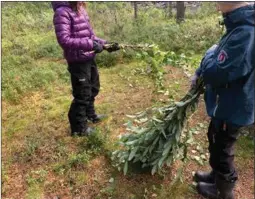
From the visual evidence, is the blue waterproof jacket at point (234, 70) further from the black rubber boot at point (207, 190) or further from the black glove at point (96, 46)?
the black glove at point (96, 46)

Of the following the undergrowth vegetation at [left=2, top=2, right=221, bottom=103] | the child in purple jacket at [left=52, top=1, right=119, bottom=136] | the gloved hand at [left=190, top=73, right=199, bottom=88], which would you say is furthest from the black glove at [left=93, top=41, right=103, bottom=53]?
the undergrowth vegetation at [left=2, top=2, right=221, bottom=103]

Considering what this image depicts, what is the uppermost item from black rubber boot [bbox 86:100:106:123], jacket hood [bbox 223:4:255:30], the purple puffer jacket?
jacket hood [bbox 223:4:255:30]

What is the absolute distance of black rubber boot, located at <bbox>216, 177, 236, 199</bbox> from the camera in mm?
3629

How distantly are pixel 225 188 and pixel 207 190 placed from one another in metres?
0.31

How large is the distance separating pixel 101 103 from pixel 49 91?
120cm

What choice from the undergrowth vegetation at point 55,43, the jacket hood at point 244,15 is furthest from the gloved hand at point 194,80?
the undergrowth vegetation at point 55,43

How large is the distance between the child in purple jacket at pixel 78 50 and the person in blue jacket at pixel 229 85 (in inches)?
64.5

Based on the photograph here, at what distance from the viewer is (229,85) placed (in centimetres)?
305

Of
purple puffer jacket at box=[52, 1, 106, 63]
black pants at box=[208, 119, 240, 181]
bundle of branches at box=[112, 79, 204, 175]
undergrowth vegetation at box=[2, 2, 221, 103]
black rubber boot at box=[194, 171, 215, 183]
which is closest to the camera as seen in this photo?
black pants at box=[208, 119, 240, 181]

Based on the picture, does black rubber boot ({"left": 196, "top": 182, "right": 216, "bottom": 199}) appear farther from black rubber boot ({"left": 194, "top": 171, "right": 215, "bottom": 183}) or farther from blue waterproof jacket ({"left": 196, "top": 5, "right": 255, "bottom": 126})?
blue waterproof jacket ({"left": 196, "top": 5, "right": 255, "bottom": 126})

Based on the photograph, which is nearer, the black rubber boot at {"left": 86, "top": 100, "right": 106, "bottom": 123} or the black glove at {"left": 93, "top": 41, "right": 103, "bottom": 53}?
the black glove at {"left": 93, "top": 41, "right": 103, "bottom": 53}

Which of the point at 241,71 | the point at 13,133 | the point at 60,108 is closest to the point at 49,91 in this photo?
the point at 60,108

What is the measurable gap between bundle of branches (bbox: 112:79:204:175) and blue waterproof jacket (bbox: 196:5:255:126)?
1.53 ft

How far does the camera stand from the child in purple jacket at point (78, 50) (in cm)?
438
